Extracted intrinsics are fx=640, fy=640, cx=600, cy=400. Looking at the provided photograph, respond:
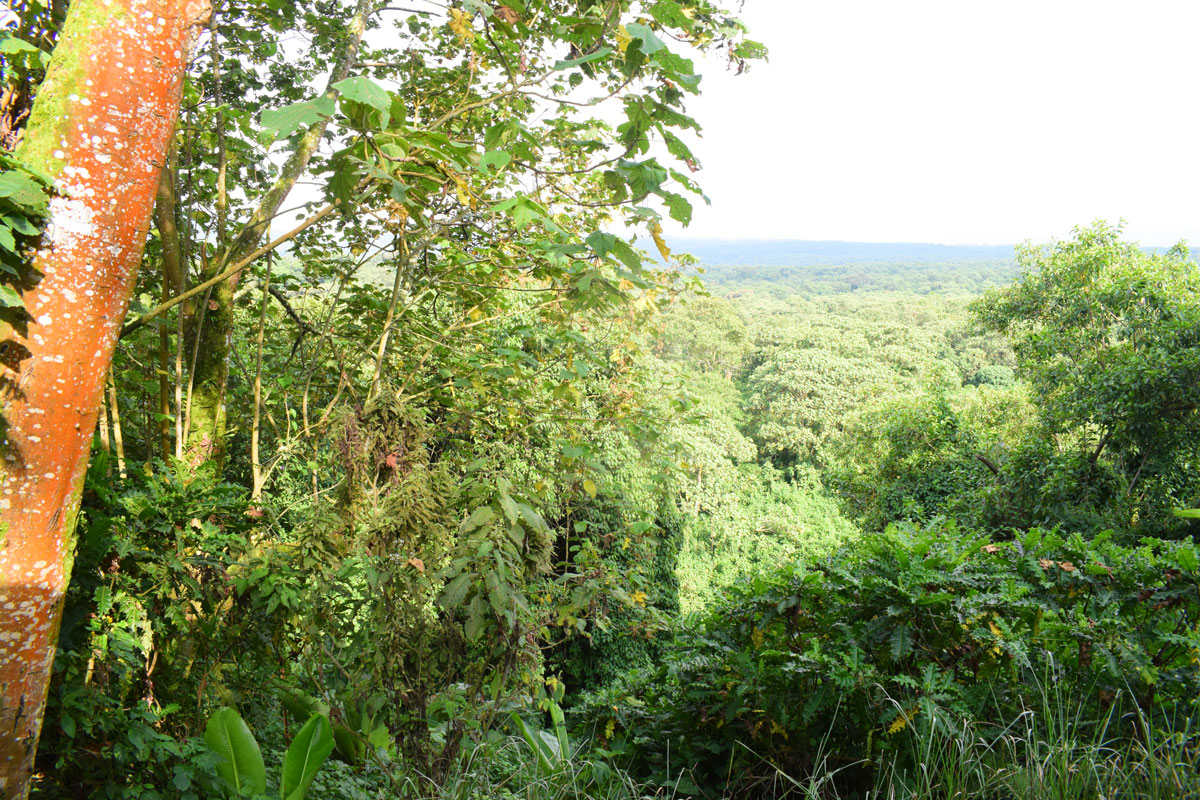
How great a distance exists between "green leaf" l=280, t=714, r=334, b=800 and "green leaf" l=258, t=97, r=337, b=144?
150cm

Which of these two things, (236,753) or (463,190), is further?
(463,190)

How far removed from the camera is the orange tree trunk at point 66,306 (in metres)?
1.03

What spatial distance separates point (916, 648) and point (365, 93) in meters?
2.09

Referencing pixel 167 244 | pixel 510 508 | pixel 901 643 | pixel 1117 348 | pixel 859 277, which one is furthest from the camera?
pixel 859 277

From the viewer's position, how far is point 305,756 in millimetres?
1723

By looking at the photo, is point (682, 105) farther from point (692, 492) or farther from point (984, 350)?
point (984, 350)

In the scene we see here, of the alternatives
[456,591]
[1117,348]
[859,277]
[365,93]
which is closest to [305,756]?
[456,591]

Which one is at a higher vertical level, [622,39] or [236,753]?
[622,39]

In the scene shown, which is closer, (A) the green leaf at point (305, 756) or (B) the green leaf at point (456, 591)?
(B) the green leaf at point (456, 591)

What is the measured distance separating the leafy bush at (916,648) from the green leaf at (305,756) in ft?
3.20

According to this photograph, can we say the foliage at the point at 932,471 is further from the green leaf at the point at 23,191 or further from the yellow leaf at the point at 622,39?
the green leaf at the point at 23,191

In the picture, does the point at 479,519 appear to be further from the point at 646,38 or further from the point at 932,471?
the point at 932,471

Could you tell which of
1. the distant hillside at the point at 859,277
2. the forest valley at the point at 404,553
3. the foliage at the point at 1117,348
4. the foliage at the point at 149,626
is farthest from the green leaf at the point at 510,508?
the distant hillside at the point at 859,277

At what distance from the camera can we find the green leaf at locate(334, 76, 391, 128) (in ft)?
3.55
